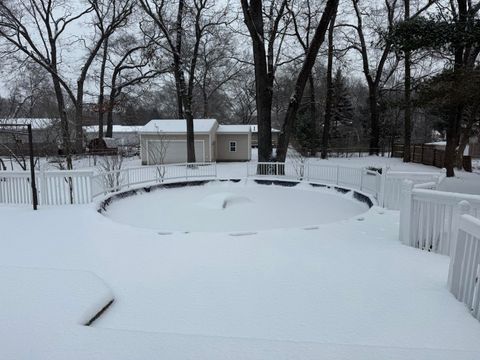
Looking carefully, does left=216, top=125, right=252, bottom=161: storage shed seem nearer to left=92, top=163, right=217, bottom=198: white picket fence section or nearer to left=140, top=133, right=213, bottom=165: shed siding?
left=140, top=133, right=213, bottom=165: shed siding

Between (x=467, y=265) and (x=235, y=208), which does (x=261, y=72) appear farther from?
(x=467, y=265)

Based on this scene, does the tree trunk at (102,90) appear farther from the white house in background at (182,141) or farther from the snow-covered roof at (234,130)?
the snow-covered roof at (234,130)

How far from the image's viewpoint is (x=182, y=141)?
76.3 ft

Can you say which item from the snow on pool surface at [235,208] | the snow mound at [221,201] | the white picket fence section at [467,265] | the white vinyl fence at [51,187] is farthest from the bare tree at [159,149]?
the white picket fence section at [467,265]

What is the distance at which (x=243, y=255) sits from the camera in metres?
4.88

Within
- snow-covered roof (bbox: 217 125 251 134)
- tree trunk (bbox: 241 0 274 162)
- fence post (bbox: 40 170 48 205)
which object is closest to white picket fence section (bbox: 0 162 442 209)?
fence post (bbox: 40 170 48 205)

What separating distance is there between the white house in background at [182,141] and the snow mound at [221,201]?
33.9 feet

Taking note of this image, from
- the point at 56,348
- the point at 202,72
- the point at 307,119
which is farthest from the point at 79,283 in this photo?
the point at 202,72

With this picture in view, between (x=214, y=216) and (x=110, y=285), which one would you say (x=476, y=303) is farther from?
(x=214, y=216)

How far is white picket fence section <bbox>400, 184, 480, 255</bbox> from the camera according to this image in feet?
14.6

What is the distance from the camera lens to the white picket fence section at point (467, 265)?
2.98 metres

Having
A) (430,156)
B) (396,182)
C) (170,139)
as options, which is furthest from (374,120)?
(396,182)

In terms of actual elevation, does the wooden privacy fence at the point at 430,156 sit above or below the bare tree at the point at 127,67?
below

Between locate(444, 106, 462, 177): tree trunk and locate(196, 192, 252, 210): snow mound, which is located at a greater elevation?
locate(444, 106, 462, 177): tree trunk
